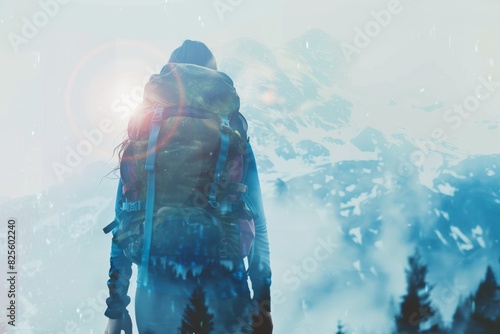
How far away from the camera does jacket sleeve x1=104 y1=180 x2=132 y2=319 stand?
3298 millimetres

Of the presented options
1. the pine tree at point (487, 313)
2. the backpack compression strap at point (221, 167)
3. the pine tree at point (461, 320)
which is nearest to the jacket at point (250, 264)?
the backpack compression strap at point (221, 167)

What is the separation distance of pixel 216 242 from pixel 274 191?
365ft

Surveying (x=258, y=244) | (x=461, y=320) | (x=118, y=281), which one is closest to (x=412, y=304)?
(x=461, y=320)

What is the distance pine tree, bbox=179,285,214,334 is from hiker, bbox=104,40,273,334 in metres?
0.03

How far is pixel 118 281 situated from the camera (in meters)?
3.33

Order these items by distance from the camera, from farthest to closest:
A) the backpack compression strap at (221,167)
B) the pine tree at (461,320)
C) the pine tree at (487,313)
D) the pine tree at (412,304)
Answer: the pine tree at (461,320)
the pine tree at (412,304)
the pine tree at (487,313)
the backpack compression strap at (221,167)

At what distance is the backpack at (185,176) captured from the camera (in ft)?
9.56

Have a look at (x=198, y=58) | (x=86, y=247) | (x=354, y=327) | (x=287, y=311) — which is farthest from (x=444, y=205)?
(x=198, y=58)

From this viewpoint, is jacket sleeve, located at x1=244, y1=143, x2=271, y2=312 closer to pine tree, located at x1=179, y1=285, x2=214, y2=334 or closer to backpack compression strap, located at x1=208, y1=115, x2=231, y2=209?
backpack compression strap, located at x1=208, y1=115, x2=231, y2=209

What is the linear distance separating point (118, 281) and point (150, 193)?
0.75 m

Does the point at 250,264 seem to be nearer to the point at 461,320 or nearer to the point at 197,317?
the point at 197,317

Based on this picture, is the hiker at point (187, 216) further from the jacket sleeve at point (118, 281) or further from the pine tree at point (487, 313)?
the pine tree at point (487, 313)

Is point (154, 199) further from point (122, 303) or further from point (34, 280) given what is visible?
point (34, 280)

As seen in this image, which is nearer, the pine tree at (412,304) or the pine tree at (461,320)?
the pine tree at (412,304)
